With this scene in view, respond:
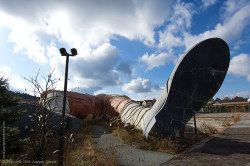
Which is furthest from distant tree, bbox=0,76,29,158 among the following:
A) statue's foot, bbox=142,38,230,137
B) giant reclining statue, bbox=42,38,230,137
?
statue's foot, bbox=142,38,230,137

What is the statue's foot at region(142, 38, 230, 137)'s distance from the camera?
5.77 m

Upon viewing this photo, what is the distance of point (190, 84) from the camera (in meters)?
6.11

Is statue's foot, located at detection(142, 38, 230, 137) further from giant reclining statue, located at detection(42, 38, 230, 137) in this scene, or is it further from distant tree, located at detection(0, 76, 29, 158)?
distant tree, located at detection(0, 76, 29, 158)

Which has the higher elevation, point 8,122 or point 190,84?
point 190,84

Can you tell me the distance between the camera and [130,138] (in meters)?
7.14

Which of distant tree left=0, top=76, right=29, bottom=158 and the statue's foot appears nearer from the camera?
distant tree left=0, top=76, right=29, bottom=158

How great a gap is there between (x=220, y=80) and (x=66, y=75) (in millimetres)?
5963

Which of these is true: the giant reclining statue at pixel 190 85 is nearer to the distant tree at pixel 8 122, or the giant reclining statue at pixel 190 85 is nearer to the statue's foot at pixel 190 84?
the statue's foot at pixel 190 84

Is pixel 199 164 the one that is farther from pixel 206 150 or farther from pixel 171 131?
pixel 171 131

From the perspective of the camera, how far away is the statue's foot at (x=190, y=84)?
5.77 metres

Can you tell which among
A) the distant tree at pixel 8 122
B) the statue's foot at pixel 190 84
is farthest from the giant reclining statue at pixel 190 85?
the distant tree at pixel 8 122

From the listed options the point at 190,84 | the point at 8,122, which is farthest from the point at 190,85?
the point at 8,122

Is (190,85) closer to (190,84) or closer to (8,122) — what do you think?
(190,84)

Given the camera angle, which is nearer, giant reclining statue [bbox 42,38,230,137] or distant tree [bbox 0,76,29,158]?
distant tree [bbox 0,76,29,158]
